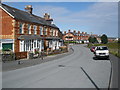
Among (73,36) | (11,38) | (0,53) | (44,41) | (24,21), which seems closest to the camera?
(0,53)

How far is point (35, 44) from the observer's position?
98.5ft

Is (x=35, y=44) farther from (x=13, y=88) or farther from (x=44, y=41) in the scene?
(x=13, y=88)

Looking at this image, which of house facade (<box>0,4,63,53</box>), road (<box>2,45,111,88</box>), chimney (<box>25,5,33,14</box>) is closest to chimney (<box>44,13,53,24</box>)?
chimney (<box>25,5,33,14</box>)

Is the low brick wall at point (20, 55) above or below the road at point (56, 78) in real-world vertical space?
above

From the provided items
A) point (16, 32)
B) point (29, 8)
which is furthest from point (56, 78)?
point (29, 8)

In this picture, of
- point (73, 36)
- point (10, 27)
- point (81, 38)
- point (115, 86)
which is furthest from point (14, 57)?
point (81, 38)

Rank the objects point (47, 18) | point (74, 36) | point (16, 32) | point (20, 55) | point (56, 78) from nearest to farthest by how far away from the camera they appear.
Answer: point (56, 78), point (20, 55), point (16, 32), point (47, 18), point (74, 36)

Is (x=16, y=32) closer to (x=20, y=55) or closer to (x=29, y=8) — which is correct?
(x=20, y=55)

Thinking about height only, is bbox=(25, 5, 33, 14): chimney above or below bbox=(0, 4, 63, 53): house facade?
above

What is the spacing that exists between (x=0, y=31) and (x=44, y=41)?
36.9 feet

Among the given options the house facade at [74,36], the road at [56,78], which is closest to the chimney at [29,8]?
the road at [56,78]

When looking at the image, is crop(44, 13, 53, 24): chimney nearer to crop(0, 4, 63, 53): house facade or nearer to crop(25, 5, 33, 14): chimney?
crop(25, 5, 33, 14): chimney

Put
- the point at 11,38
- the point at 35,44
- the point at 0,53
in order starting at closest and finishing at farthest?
the point at 0,53
the point at 11,38
the point at 35,44

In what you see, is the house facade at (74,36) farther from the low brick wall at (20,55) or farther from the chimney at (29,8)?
the low brick wall at (20,55)
